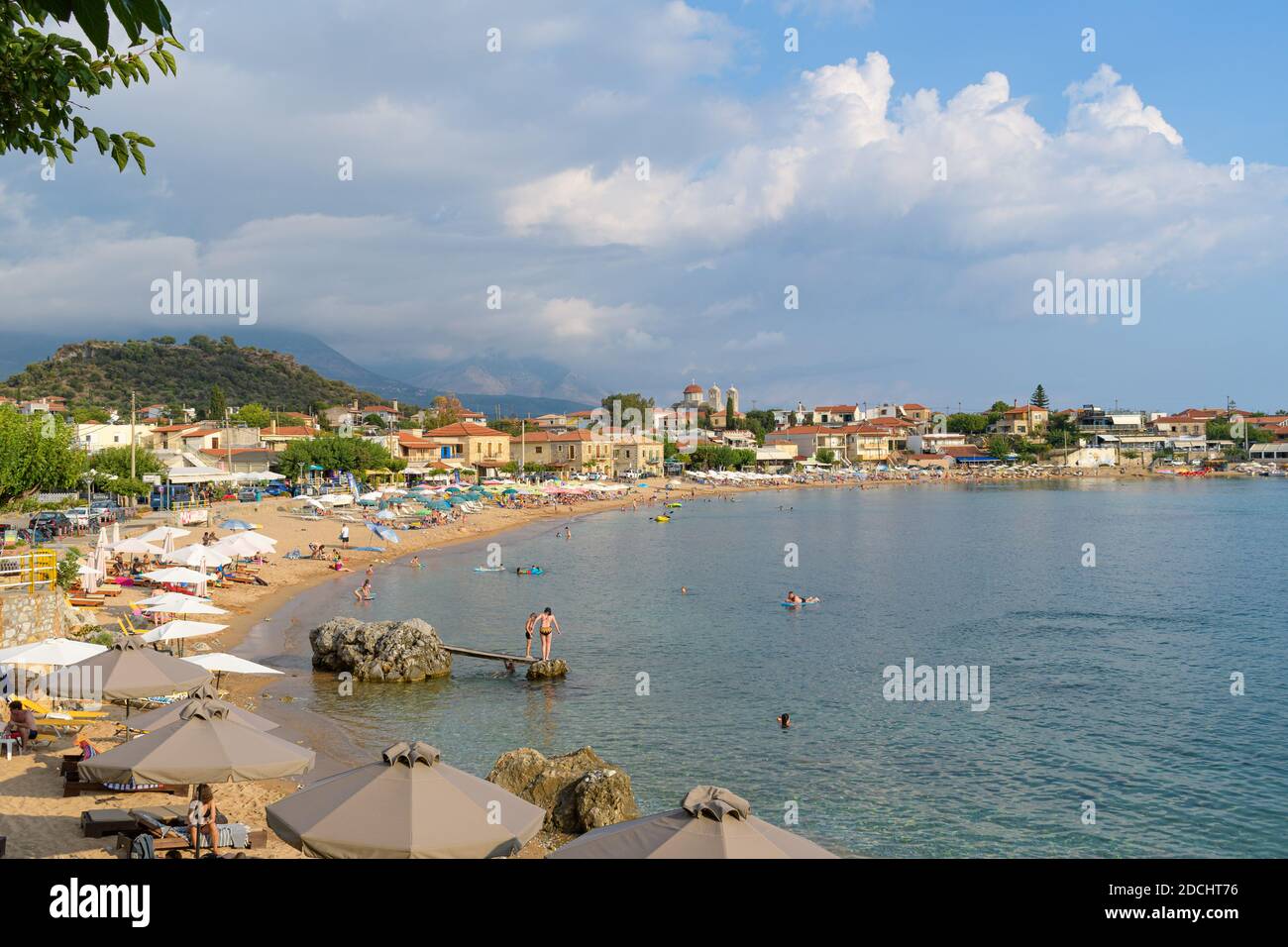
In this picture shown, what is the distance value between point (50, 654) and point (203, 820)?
19.2ft

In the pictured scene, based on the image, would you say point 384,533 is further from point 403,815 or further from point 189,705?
point 403,815

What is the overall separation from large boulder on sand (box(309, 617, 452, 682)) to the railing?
18.1 feet

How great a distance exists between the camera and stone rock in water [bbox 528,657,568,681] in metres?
20.7

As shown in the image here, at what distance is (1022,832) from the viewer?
12828 millimetres

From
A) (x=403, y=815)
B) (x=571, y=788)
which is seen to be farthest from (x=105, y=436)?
(x=403, y=815)

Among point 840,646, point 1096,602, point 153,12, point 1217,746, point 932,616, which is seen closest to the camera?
point 153,12

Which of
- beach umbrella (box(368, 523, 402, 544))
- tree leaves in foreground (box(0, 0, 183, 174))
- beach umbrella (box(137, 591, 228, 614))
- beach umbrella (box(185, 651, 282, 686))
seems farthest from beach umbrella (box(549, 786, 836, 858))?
beach umbrella (box(368, 523, 402, 544))

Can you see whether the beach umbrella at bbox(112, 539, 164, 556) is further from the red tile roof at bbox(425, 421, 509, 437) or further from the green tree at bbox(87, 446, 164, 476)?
the red tile roof at bbox(425, 421, 509, 437)

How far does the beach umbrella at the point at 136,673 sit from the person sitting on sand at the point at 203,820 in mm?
2921

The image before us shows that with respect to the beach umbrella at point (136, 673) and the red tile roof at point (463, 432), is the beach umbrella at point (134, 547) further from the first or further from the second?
the red tile roof at point (463, 432)
